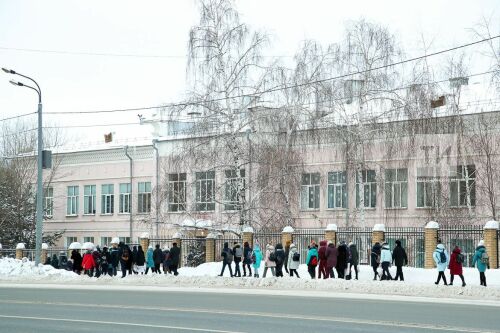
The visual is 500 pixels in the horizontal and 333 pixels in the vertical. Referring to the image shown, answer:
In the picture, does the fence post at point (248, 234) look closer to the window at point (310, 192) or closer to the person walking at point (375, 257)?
the person walking at point (375, 257)

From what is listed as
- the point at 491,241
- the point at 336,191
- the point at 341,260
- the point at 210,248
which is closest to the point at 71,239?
the point at 336,191

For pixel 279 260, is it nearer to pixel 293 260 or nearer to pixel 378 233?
pixel 293 260

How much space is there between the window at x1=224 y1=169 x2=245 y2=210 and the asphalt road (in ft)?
55.4

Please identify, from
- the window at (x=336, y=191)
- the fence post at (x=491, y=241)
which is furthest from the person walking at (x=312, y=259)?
the window at (x=336, y=191)

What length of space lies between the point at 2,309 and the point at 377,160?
25590 millimetres

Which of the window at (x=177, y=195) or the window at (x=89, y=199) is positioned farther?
the window at (x=89, y=199)

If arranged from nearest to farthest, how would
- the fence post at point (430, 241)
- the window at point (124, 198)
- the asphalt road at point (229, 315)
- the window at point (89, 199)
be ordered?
the asphalt road at point (229, 315) → the fence post at point (430, 241) → the window at point (124, 198) → the window at point (89, 199)

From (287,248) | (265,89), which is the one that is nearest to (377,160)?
(265,89)

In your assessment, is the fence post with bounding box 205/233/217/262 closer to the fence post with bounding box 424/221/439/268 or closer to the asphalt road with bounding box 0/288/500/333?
the fence post with bounding box 424/221/439/268

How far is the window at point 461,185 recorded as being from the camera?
44.1 metres

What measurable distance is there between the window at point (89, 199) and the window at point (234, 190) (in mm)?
21974

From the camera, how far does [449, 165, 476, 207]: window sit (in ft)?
145

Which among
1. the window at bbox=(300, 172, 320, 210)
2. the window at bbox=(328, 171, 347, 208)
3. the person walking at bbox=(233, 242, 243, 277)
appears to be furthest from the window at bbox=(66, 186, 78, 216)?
the person walking at bbox=(233, 242, 243, 277)

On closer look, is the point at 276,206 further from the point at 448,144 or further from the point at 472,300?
the point at 472,300
